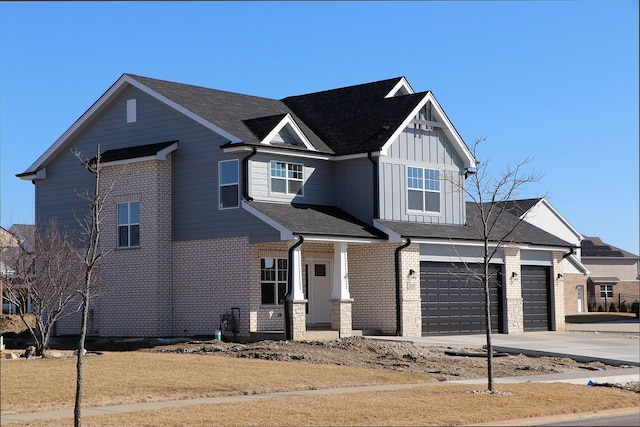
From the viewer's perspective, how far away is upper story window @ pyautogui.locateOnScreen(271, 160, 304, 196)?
33750 mm

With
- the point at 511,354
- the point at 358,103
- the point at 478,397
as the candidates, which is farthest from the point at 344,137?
the point at 478,397

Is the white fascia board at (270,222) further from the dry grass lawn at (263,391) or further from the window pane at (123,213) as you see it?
the window pane at (123,213)

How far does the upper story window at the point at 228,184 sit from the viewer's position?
32.9 m

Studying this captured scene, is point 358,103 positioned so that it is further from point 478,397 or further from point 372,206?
point 478,397

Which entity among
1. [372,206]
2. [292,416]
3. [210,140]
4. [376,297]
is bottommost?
[292,416]

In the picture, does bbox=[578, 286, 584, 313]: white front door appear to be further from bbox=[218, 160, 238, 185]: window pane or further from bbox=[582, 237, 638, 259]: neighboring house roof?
bbox=[218, 160, 238, 185]: window pane

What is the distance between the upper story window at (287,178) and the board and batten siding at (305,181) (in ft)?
0.46

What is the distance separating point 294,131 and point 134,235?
6796 millimetres

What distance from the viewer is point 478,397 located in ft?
67.0

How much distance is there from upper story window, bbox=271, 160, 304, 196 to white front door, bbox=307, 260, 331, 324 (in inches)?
107

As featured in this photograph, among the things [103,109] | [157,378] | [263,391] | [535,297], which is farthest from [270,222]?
[535,297]

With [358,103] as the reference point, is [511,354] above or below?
below

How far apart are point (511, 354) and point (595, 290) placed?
5058cm

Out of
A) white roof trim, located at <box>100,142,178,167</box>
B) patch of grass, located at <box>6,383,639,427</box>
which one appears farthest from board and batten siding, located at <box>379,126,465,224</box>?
patch of grass, located at <box>6,383,639,427</box>
